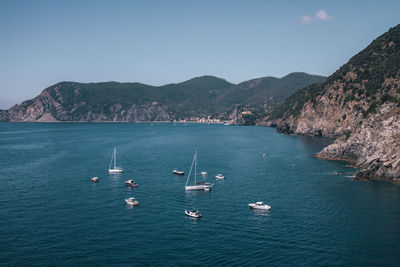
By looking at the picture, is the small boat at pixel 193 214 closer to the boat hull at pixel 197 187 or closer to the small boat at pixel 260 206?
the small boat at pixel 260 206

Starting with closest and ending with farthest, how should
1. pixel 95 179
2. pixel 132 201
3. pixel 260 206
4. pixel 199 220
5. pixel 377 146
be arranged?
pixel 199 220 < pixel 260 206 < pixel 132 201 < pixel 95 179 < pixel 377 146

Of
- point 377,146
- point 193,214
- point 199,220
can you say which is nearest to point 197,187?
point 193,214

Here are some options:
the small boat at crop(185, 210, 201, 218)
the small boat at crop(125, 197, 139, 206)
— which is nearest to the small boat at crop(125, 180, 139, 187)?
the small boat at crop(125, 197, 139, 206)

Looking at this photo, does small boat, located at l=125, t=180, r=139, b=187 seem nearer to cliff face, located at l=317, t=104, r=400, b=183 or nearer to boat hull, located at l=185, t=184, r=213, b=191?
boat hull, located at l=185, t=184, r=213, b=191

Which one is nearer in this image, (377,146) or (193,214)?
(193,214)

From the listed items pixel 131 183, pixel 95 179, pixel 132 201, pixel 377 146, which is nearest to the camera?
pixel 132 201

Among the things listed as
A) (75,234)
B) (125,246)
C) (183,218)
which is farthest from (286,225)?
(75,234)

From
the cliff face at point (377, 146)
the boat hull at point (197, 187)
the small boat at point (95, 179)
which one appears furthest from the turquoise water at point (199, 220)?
the cliff face at point (377, 146)

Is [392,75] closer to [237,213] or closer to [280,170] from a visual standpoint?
[280,170]

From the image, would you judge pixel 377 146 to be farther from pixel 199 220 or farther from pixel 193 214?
pixel 193 214
